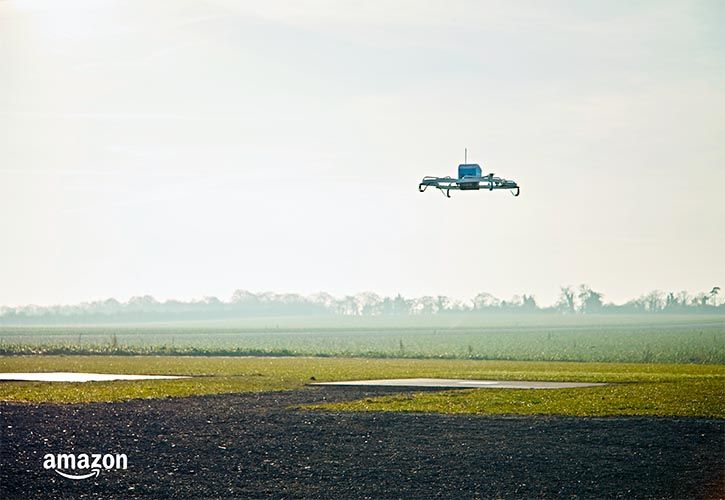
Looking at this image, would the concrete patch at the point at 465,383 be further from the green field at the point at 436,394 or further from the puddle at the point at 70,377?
the puddle at the point at 70,377

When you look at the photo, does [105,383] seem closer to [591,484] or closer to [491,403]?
[491,403]

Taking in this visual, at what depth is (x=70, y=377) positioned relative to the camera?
3928 centimetres

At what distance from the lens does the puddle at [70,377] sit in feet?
124

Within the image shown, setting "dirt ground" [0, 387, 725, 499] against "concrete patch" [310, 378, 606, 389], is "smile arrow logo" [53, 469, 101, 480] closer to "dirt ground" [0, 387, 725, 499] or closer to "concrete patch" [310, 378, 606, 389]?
"dirt ground" [0, 387, 725, 499]

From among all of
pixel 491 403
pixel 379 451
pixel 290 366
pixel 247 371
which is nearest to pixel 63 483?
pixel 379 451

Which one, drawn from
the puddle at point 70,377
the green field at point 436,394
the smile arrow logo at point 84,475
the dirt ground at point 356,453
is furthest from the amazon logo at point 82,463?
the puddle at point 70,377

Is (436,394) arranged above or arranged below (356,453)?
above

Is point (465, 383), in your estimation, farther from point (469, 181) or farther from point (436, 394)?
point (469, 181)

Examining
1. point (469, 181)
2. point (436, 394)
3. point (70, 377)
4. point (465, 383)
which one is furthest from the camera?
point (70, 377)

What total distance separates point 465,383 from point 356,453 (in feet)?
51.2

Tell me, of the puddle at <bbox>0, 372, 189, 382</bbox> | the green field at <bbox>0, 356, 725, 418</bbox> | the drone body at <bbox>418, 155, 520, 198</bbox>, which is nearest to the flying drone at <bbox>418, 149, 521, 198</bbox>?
the drone body at <bbox>418, 155, 520, 198</bbox>

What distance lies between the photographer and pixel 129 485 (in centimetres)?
1786

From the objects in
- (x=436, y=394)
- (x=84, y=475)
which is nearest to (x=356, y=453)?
(x=84, y=475)

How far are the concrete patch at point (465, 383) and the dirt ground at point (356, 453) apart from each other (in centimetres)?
851
